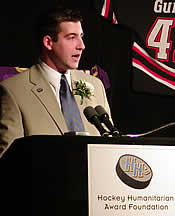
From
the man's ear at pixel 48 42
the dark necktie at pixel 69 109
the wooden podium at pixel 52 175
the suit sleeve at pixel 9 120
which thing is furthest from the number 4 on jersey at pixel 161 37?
the wooden podium at pixel 52 175

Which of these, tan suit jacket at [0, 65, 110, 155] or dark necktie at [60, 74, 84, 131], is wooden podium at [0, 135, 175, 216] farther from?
dark necktie at [60, 74, 84, 131]

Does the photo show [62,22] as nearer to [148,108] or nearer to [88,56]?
[88,56]

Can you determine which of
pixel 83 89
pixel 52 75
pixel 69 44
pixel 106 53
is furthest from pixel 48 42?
pixel 106 53

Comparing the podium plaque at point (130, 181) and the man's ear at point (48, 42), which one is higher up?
the man's ear at point (48, 42)

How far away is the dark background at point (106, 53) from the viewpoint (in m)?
3.31

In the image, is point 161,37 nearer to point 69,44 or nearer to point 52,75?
point 69,44

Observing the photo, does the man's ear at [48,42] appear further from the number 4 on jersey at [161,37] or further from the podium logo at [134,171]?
the podium logo at [134,171]

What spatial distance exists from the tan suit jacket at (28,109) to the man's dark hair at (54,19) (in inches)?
15.5

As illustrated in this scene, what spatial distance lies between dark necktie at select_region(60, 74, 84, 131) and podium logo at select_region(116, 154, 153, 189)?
1106mm

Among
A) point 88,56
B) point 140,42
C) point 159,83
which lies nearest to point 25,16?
point 88,56

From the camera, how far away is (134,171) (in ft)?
4.64

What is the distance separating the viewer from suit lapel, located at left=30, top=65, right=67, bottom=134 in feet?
7.91

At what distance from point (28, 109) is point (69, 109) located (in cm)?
27

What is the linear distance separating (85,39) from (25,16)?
53 centimetres
